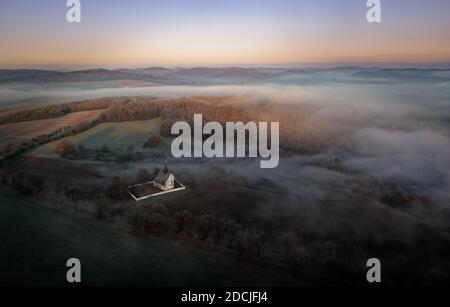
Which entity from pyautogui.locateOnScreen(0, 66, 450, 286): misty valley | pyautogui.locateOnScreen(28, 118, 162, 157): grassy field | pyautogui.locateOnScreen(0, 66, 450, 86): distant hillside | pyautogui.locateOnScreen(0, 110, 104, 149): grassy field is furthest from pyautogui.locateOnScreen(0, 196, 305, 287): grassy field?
pyautogui.locateOnScreen(0, 66, 450, 86): distant hillside

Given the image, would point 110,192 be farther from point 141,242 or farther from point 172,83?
point 172,83

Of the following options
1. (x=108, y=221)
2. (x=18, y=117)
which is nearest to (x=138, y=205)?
(x=108, y=221)

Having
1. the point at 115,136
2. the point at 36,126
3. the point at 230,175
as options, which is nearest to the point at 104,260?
the point at 230,175

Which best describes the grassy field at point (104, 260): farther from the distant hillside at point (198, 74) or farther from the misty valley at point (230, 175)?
the distant hillside at point (198, 74)

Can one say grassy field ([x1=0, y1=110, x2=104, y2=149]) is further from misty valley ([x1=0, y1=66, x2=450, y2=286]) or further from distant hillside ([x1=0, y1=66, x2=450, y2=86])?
distant hillside ([x1=0, y1=66, x2=450, y2=86])

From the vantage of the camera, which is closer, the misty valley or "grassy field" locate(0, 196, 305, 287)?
"grassy field" locate(0, 196, 305, 287)
